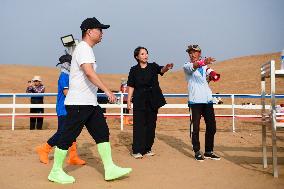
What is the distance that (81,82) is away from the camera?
5.38 m

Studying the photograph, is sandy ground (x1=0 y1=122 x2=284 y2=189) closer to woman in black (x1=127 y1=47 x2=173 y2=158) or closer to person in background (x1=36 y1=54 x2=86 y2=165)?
person in background (x1=36 y1=54 x2=86 y2=165)

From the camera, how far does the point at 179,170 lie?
6129 millimetres

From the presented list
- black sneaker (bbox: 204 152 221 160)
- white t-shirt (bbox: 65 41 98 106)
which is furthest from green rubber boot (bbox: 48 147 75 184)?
black sneaker (bbox: 204 152 221 160)

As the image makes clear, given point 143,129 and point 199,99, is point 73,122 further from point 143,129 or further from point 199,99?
point 143,129

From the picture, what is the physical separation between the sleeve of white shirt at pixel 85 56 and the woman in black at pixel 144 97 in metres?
2.55

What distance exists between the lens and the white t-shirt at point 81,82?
5.33m

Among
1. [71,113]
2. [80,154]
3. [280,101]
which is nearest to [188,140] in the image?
[80,154]

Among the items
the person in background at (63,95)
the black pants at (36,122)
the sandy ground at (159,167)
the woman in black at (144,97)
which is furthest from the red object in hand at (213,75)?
the black pants at (36,122)

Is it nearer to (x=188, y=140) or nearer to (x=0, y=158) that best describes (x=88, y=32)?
(x=0, y=158)

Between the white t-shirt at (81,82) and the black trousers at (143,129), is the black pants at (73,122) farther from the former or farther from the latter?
the black trousers at (143,129)

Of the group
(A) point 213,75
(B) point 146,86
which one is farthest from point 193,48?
(B) point 146,86

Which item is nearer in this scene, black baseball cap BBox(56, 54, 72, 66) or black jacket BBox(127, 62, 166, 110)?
black baseball cap BBox(56, 54, 72, 66)

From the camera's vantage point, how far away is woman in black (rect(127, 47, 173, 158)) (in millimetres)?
7887

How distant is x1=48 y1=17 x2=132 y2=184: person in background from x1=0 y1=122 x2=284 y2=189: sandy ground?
16cm
